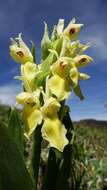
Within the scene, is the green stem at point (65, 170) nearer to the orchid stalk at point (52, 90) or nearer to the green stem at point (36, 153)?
the orchid stalk at point (52, 90)

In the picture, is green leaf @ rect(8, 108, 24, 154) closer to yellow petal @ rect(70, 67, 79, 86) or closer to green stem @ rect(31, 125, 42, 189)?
green stem @ rect(31, 125, 42, 189)

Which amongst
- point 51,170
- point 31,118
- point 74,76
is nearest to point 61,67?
point 74,76

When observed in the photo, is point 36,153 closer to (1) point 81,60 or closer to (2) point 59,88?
(2) point 59,88

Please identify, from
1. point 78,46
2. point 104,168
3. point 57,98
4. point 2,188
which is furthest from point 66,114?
point 104,168

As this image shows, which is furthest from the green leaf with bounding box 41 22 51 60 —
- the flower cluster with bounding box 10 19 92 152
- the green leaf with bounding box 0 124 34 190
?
→ the green leaf with bounding box 0 124 34 190

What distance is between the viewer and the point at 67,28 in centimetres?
355

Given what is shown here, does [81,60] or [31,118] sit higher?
[81,60]

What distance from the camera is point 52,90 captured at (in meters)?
3.22

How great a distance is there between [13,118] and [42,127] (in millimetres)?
246

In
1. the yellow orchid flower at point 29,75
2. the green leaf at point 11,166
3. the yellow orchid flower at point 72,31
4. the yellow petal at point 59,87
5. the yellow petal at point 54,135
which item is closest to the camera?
the green leaf at point 11,166

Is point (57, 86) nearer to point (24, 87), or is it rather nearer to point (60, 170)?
point (24, 87)

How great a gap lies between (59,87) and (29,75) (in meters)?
0.26

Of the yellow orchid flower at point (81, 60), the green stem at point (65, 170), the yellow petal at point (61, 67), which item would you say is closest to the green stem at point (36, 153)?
the green stem at point (65, 170)

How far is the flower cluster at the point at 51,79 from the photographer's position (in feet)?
10.3
